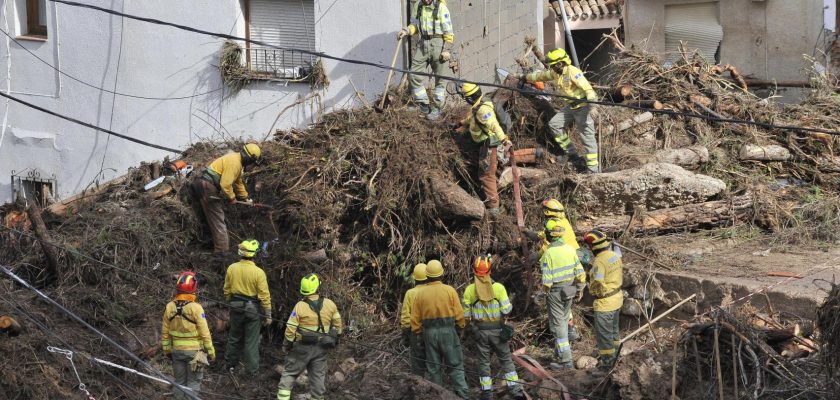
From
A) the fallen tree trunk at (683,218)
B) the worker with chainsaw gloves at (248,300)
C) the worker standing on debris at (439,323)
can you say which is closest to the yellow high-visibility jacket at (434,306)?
the worker standing on debris at (439,323)

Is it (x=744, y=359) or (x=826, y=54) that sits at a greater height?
Answer: (x=826, y=54)

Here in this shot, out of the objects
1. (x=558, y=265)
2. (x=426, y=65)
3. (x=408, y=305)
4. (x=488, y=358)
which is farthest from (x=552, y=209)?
(x=426, y=65)

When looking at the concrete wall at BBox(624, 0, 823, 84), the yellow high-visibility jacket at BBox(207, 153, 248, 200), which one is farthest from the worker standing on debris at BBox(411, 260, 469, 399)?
the concrete wall at BBox(624, 0, 823, 84)

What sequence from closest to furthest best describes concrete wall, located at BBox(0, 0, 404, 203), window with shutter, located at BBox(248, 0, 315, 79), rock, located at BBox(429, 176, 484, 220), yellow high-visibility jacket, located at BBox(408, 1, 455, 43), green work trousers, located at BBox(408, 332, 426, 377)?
green work trousers, located at BBox(408, 332, 426, 377) → rock, located at BBox(429, 176, 484, 220) → yellow high-visibility jacket, located at BBox(408, 1, 455, 43) → concrete wall, located at BBox(0, 0, 404, 203) → window with shutter, located at BBox(248, 0, 315, 79)

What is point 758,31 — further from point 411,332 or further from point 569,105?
point 411,332

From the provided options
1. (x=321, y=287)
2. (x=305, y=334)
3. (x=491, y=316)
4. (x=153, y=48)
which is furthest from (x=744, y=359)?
(x=153, y=48)

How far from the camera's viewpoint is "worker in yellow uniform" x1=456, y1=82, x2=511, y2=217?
14062 millimetres

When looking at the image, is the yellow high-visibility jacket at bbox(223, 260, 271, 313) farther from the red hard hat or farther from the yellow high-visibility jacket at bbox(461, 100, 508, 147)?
the yellow high-visibility jacket at bbox(461, 100, 508, 147)

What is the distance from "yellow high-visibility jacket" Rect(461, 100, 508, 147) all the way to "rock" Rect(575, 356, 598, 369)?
301 cm

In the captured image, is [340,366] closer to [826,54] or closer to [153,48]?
[153,48]

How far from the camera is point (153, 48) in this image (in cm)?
1727

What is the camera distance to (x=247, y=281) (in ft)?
41.0

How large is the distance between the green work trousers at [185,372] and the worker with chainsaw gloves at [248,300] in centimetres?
82

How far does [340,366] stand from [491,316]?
2.23 meters
